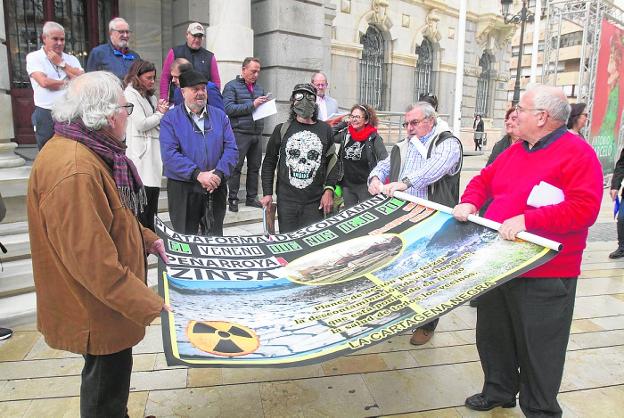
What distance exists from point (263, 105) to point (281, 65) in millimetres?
1979

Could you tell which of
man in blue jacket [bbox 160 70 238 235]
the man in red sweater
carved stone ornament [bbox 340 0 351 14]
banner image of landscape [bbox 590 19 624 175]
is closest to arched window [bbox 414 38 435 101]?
carved stone ornament [bbox 340 0 351 14]

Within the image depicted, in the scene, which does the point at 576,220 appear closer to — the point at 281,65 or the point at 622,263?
the point at 622,263

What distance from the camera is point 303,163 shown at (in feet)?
14.1

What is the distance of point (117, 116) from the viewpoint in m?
2.03

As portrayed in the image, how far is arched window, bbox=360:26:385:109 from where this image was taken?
760 inches

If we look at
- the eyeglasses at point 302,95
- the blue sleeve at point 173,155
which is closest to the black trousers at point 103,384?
the blue sleeve at point 173,155

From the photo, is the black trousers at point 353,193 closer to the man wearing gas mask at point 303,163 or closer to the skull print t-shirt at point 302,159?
the man wearing gas mask at point 303,163

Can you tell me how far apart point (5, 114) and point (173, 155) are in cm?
266

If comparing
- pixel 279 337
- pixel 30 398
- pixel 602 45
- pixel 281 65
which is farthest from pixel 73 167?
pixel 602 45

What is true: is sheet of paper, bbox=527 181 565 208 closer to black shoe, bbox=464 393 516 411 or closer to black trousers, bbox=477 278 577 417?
black trousers, bbox=477 278 577 417

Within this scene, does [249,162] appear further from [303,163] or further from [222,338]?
[222,338]

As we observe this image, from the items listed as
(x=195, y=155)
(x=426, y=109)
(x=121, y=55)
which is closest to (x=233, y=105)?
(x=121, y=55)

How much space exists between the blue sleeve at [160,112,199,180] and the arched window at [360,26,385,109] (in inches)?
621

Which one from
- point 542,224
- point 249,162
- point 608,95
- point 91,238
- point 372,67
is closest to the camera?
point 91,238
